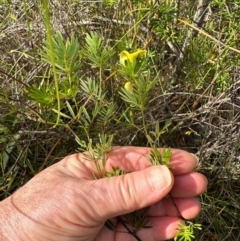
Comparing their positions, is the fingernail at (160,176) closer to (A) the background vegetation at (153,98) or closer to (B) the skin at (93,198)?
(B) the skin at (93,198)

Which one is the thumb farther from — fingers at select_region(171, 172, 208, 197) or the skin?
fingers at select_region(171, 172, 208, 197)

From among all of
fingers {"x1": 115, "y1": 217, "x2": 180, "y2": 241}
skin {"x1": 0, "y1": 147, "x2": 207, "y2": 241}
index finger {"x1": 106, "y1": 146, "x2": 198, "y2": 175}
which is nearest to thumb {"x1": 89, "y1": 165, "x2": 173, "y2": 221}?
skin {"x1": 0, "y1": 147, "x2": 207, "y2": 241}

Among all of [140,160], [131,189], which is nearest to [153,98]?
[140,160]

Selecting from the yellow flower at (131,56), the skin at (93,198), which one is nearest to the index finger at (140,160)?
the skin at (93,198)

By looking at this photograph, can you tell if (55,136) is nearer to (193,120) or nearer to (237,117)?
(193,120)

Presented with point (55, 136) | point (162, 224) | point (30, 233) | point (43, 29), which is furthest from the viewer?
point (43, 29)

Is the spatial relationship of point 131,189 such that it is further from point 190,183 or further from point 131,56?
point 131,56

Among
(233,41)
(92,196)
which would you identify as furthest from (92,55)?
(233,41)
